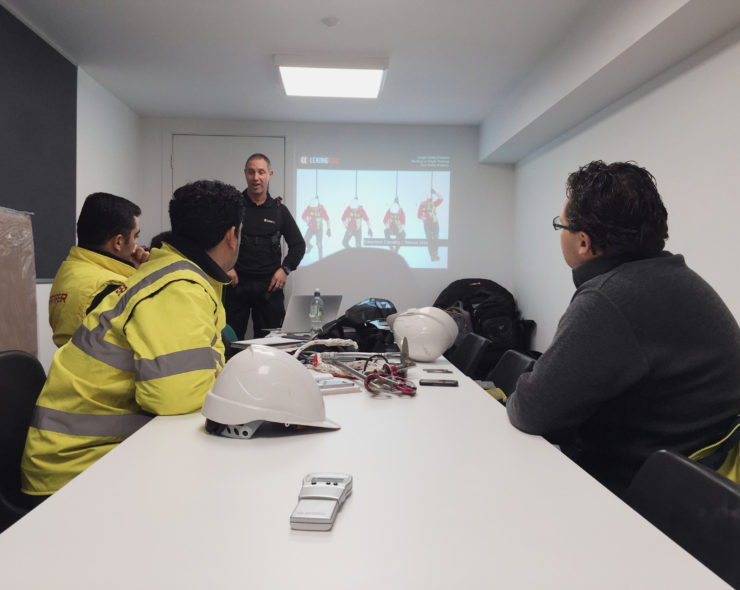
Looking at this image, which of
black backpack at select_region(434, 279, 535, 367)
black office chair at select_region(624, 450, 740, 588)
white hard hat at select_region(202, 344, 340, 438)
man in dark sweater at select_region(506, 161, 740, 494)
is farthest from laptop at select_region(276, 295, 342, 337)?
black backpack at select_region(434, 279, 535, 367)

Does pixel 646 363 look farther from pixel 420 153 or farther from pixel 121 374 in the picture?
pixel 420 153

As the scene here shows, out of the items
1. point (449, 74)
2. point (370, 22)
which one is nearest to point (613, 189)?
point (370, 22)

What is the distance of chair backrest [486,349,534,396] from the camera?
1941 mm

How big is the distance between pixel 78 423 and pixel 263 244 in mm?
3459

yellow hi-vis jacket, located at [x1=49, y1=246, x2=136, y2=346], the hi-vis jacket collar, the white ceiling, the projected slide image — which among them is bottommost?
yellow hi-vis jacket, located at [x1=49, y1=246, x2=136, y2=346]

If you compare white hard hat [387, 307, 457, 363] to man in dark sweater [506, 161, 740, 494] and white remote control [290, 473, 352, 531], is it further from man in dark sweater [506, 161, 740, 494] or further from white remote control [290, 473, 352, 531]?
white remote control [290, 473, 352, 531]

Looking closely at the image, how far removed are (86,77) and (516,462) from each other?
459 centimetres

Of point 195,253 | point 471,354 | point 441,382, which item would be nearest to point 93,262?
point 195,253

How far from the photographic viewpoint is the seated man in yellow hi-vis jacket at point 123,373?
124 centimetres

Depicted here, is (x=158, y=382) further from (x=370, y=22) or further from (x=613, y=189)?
(x=370, y=22)

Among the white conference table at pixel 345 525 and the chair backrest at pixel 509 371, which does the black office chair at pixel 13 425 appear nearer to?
the white conference table at pixel 345 525

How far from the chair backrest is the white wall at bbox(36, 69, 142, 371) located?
10.3 ft

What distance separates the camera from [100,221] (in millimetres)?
2193

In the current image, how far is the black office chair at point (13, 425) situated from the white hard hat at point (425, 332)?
126 cm
